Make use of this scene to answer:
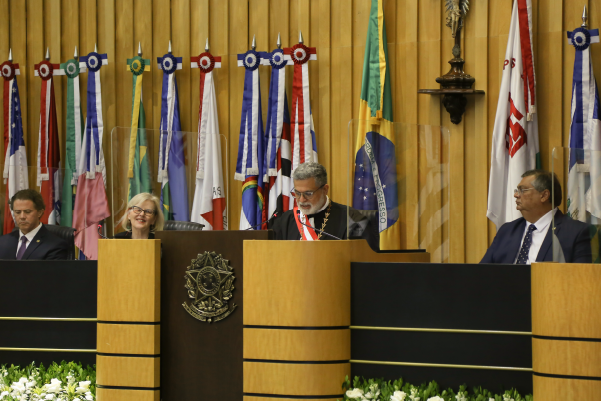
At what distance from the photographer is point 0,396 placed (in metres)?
3.24

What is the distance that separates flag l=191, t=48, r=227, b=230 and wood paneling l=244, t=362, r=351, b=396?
2220 millimetres

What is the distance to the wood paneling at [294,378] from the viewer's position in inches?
113

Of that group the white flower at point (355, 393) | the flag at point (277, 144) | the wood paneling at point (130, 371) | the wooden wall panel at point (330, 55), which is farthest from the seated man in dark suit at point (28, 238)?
the white flower at point (355, 393)

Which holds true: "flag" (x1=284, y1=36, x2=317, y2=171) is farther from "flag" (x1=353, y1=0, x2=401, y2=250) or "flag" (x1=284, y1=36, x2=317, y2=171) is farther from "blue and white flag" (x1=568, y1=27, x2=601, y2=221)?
"flag" (x1=353, y1=0, x2=401, y2=250)

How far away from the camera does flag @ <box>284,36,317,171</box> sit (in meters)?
5.80

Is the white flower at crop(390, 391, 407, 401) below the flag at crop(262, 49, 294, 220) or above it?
below

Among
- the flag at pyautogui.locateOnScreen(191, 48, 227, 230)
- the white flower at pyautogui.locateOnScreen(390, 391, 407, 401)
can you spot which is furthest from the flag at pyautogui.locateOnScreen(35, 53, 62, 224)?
the white flower at pyautogui.locateOnScreen(390, 391, 407, 401)

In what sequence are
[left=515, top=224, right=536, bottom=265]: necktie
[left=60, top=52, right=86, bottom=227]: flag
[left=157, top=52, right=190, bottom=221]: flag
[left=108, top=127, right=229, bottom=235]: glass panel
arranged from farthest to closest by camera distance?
[left=60, top=52, right=86, bottom=227]: flag < [left=515, top=224, right=536, bottom=265]: necktie < [left=157, top=52, right=190, bottom=221]: flag < [left=108, top=127, right=229, bottom=235]: glass panel

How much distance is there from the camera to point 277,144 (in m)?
5.88

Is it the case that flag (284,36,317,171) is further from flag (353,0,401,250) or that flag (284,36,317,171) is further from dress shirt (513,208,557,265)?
dress shirt (513,208,557,265)

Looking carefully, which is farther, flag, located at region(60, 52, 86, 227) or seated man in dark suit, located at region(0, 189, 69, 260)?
flag, located at region(60, 52, 86, 227)

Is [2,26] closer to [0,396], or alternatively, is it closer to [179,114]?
[179,114]

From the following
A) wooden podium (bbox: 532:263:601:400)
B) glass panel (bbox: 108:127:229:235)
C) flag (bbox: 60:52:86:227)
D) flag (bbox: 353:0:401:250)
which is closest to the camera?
wooden podium (bbox: 532:263:601:400)

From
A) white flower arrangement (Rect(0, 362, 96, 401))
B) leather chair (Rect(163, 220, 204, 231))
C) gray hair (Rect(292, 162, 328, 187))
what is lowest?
white flower arrangement (Rect(0, 362, 96, 401))
